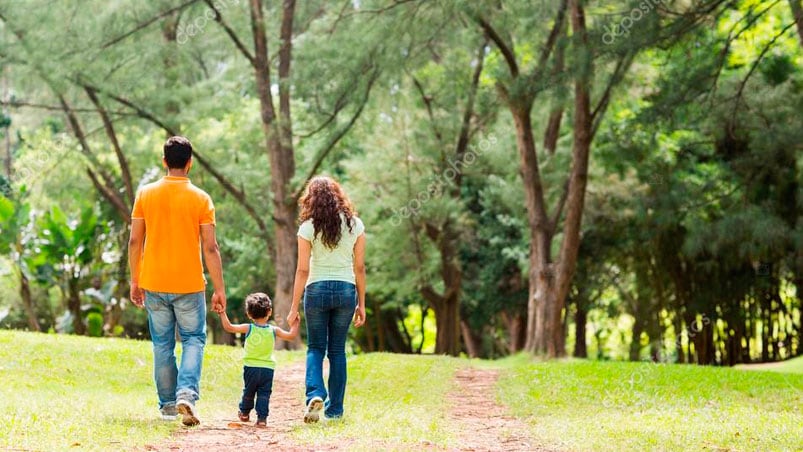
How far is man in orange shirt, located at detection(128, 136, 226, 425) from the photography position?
259 inches

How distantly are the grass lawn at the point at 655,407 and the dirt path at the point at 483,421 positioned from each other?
0.52 ft

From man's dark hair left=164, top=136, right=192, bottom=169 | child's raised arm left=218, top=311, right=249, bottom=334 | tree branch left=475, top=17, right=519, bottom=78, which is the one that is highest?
tree branch left=475, top=17, right=519, bottom=78

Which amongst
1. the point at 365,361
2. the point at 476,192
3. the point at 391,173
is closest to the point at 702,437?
the point at 365,361

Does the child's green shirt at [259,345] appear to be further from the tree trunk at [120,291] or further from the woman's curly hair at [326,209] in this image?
the tree trunk at [120,291]

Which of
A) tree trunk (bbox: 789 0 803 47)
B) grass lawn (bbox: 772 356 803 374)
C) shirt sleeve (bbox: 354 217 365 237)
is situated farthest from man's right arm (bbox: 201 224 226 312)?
grass lawn (bbox: 772 356 803 374)

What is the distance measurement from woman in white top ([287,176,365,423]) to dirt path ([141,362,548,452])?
47 cm

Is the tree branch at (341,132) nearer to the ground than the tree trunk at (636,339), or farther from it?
farther from it

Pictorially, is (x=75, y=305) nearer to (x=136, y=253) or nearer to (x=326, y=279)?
(x=136, y=253)

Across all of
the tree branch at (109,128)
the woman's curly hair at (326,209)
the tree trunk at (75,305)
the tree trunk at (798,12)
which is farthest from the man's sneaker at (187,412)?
the tree trunk at (75,305)

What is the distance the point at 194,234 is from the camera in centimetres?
664

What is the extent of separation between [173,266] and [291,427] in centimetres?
145

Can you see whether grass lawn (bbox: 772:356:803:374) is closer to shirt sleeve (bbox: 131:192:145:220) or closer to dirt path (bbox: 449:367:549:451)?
dirt path (bbox: 449:367:549:451)

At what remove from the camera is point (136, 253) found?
6.64 meters

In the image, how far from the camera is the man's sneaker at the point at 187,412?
640 cm
